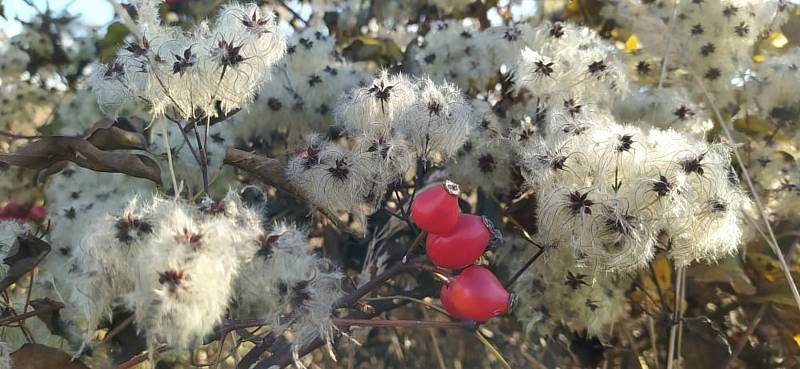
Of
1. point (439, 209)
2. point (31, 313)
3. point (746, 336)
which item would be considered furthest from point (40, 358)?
point (746, 336)

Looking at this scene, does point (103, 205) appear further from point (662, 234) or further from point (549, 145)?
point (662, 234)

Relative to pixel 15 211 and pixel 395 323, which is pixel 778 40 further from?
pixel 15 211

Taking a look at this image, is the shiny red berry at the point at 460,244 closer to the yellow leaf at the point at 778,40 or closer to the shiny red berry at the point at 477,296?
the shiny red berry at the point at 477,296

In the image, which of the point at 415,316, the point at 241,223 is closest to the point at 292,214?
the point at 415,316

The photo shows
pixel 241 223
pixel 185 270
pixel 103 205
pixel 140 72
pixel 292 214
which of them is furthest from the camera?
pixel 292 214

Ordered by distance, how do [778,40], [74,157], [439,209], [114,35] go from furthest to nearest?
[778,40]
[114,35]
[74,157]
[439,209]

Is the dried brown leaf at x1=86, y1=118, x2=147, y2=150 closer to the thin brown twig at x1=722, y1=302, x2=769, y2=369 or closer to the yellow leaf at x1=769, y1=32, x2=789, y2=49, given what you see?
the thin brown twig at x1=722, y1=302, x2=769, y2=369

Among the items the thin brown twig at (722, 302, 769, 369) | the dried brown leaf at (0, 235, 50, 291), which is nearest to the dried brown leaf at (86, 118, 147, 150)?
the dried brown leaf at (0, 235, 50, 291)
